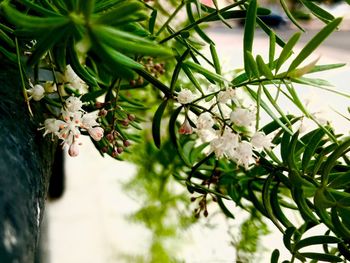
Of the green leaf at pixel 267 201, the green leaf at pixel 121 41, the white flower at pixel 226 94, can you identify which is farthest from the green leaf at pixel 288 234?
the green leaf at pixel 121 41

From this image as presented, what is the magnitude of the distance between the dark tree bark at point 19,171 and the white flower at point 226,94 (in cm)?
13

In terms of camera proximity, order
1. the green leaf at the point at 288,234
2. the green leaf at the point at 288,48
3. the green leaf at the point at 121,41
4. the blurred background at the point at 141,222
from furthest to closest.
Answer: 1. the blurred background at the point at 141,222
2. the green leaf at the point at 288,234
3. the green leaf at the point at 288,48
4. the green leaf at the point at 121,41

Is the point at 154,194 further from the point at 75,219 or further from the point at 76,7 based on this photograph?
the point at 76,7

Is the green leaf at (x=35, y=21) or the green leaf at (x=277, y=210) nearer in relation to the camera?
the green leaf at (x=35, y=21)

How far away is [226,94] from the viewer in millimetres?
380

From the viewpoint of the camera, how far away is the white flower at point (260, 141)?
39 centimetres

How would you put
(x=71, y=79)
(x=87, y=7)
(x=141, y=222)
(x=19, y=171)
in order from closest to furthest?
(x=87, y=7), (x=19, y=171), (x=71, y=79), (x=141, y=222)

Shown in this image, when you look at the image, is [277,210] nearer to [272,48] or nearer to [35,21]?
[272,48]

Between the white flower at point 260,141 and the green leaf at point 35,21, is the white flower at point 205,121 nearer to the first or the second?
the white flower at point 260,141

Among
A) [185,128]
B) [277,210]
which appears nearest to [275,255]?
[277,210]

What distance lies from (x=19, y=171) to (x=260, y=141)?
0.17m

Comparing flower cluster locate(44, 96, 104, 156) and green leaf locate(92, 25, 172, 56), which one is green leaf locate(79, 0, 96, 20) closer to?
green leaf locate(92, 25, 172, 56)

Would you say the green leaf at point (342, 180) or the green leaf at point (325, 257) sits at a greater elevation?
the green leaf at point (342, 180)

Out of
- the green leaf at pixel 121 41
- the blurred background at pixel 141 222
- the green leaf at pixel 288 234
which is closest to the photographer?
the green leaf at pixel 121 41
